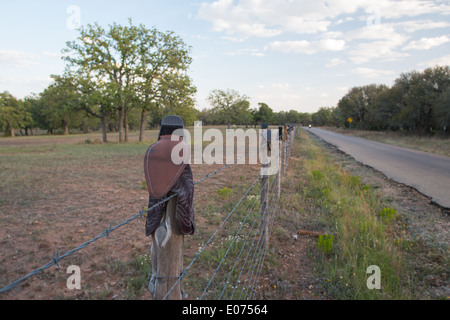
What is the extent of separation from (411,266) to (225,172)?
24.8 ft

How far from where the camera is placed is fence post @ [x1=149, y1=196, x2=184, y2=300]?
1.40 metres

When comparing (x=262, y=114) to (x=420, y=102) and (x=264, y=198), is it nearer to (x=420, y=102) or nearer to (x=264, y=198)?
(x=420, y=102)

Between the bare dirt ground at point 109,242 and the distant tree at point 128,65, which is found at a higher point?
the distant tree at point 128,65

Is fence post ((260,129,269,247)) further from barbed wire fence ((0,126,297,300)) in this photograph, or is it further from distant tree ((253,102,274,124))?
distant tree ((253,102,274,124))

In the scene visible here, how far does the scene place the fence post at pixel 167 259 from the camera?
4.61 ft

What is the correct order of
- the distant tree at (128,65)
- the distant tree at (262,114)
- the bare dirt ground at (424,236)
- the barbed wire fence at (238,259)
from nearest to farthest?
1. the barbed wire fence at (238,259)
2. the bare dirt ground at (424,236)
3. the distant tree at (128,65)
4. the distant tree at (262,114)

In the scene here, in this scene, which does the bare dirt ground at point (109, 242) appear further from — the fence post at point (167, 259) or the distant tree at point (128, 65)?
the distant tree at point (128, 65)

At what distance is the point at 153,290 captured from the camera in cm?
145

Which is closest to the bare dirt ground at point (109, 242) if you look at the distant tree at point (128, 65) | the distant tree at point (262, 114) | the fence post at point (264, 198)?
the fence post at point (264, 198)

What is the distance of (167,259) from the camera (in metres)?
1.41

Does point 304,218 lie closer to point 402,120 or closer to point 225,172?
point 225,172

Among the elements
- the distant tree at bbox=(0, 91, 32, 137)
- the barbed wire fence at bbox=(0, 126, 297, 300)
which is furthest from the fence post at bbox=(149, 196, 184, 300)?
the distant tree at bbox=(0, 91, 32, 137)

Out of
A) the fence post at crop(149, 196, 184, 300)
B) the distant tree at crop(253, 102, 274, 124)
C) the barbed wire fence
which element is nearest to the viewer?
the fence post at crop(149, 196, 184, 300)

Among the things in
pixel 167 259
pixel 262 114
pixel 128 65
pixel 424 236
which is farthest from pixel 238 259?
pixel 262 114
